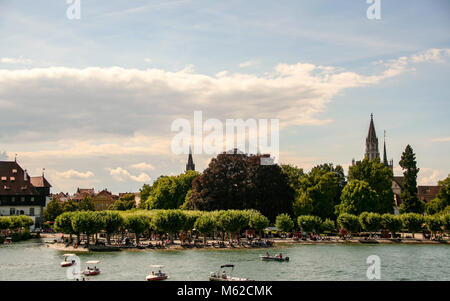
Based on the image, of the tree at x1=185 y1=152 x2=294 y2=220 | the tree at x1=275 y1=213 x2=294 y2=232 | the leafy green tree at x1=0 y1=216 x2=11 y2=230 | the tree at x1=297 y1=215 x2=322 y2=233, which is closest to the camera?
the tree at x1=275 y1=213 x2=294 y2=232

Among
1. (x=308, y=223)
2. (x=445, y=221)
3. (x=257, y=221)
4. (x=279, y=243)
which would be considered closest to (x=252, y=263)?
(x=257, y=221)

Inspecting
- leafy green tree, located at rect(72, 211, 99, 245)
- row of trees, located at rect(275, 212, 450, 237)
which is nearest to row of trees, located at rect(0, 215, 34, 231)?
leafy green tree, located at rect(72, 211, 99, 245)

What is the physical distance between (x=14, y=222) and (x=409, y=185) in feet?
289

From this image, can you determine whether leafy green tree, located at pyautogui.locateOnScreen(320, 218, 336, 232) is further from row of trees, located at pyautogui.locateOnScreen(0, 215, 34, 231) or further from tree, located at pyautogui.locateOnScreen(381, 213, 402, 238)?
row of trees, located at pyautogui.locateOnScreen(0, 215, 34, 231)

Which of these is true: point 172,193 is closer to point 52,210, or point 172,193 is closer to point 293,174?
point 293,174

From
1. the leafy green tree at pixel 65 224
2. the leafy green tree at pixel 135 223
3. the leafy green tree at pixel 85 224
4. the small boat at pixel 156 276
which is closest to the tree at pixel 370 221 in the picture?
the leafy green tree at pixel 135 223

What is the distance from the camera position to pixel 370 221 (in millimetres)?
94625

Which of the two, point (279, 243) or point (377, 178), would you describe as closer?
point (279, 243)

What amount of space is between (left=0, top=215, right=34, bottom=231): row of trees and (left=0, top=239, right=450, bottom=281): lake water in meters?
22.5

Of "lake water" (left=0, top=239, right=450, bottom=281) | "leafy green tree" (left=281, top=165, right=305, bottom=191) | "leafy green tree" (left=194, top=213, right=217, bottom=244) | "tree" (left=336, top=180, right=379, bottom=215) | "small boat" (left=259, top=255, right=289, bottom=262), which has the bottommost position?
"lake water" (left=0, top=239, right=450, bottom=281)

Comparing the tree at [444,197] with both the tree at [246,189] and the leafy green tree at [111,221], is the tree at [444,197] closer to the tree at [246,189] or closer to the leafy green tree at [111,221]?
the tree at [246,189]

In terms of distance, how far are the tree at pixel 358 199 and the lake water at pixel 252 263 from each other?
21.9 meters

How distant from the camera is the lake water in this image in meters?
52.5

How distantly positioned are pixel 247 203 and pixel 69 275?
5183cm
